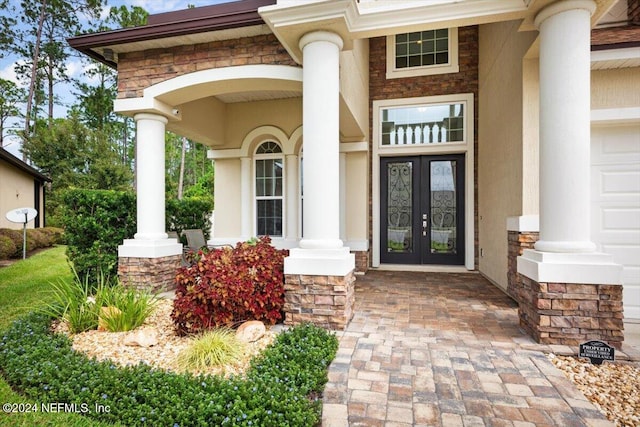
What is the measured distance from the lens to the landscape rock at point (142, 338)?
3336 millimetres

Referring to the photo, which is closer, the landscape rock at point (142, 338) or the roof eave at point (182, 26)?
the landscape rock at point (142, 338)

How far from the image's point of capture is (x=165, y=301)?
190 inches

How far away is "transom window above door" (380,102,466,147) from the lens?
24.7 ft

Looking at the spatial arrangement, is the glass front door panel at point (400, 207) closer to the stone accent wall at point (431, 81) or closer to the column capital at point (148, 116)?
the stone accent wall at point (431, 81)

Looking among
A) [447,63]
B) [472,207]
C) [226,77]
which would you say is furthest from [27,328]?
[447,63]

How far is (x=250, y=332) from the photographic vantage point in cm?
334

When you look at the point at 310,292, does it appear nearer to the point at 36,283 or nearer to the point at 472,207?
the point at 472,207

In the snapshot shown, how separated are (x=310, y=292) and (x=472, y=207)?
5.17 metres

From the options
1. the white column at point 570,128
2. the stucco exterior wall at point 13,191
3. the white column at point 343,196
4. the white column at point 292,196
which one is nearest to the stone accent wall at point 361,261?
the white column at point 343,196

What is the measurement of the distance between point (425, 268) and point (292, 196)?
3413 millimetres

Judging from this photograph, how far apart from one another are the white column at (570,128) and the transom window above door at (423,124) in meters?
4.34

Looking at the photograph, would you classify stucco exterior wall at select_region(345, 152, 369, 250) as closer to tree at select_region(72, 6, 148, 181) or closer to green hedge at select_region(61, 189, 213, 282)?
green hedge at select_region(61, 189, 213, 282)

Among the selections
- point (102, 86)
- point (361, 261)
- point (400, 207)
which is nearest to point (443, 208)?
point (400, 207)

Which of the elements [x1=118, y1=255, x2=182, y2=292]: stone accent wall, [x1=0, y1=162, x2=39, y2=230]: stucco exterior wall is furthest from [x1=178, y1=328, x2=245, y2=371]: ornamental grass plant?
[x1=0, y1=162, x2=39, y2=230]: stucco exterior wall
